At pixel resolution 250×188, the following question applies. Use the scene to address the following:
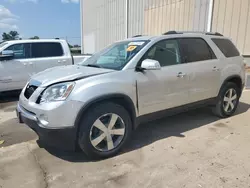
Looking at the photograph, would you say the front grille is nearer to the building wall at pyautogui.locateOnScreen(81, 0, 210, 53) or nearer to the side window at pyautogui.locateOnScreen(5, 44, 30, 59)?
the side window at pyautogui.locateOnScreen(5, 44, 30, 59)

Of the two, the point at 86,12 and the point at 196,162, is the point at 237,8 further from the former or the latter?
the point at 86,12

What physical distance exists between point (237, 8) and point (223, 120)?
490cm

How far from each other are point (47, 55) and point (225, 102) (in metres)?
5.34

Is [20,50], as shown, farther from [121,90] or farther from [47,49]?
[121,90]

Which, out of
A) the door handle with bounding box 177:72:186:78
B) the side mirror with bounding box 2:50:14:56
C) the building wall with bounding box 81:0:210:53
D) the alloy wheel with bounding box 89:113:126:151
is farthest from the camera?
the building wall with bounding box 81:0:210:53

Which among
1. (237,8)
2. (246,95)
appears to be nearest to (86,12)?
(237,8)

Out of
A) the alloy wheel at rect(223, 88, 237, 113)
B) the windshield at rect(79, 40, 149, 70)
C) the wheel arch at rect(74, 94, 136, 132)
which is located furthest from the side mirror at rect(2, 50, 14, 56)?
the alloy wheel at rect(223, 88, 237, 113)

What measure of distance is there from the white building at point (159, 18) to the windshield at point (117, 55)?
219 inches

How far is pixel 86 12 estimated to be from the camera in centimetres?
1883

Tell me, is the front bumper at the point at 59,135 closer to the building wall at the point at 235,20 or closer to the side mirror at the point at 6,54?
the side mirror at the point at 6,54

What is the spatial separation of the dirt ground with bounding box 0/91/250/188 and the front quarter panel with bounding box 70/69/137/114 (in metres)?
0.88

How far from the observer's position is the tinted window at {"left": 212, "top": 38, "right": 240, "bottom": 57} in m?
4.84

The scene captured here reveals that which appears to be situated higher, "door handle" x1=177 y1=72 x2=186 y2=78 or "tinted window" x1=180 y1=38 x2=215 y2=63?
"tinted window" x1=180 y1=38 x2=215 y2=63

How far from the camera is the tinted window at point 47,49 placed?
23.8 feet
